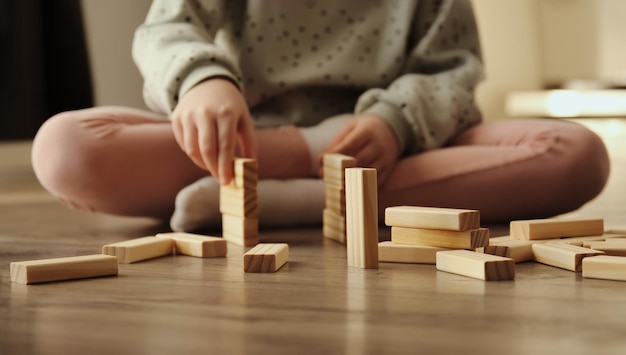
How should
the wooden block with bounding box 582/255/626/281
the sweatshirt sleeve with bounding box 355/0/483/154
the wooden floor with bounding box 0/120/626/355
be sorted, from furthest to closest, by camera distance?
the sweatshirt sleeve with bounding box 355/0/483/154 < the wooden block with bounding box 582/255/626/281 < the wooden floor with bounding box 0/120/626/355

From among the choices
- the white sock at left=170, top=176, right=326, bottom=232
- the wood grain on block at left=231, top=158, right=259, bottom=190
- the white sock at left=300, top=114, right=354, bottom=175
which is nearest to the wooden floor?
the wood grain on block at left=231, top=158, right=259, bottom=190

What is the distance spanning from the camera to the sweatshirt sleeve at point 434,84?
139cm

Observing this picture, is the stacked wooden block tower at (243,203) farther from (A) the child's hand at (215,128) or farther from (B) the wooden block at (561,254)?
(B) the wooden block at (561,254)

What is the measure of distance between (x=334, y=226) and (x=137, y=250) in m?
0.30

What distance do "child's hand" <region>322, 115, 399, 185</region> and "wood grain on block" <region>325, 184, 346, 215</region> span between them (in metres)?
0.11

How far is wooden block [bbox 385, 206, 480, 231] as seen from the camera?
908 mm

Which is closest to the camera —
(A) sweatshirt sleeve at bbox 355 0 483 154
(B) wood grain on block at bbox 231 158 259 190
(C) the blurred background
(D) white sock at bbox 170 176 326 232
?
(B) wood grain on block at bbox 231 158 259 190

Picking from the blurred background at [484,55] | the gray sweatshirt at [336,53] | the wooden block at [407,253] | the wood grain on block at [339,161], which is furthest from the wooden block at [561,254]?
the blurred background at [484,55]

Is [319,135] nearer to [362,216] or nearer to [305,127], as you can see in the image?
[305,127]

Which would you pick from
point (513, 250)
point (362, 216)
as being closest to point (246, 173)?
point (362, 216)

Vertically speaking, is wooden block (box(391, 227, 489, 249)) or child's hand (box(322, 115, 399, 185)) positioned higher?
child's hand (box(322, 115, 399, 185))

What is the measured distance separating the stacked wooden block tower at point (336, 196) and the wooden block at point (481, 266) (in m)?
0.27

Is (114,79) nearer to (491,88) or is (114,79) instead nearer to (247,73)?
(247,73)

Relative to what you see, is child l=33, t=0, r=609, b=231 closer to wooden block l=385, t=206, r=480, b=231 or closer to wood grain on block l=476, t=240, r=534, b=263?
wooden block l=385, t=206, r=480, b=231
